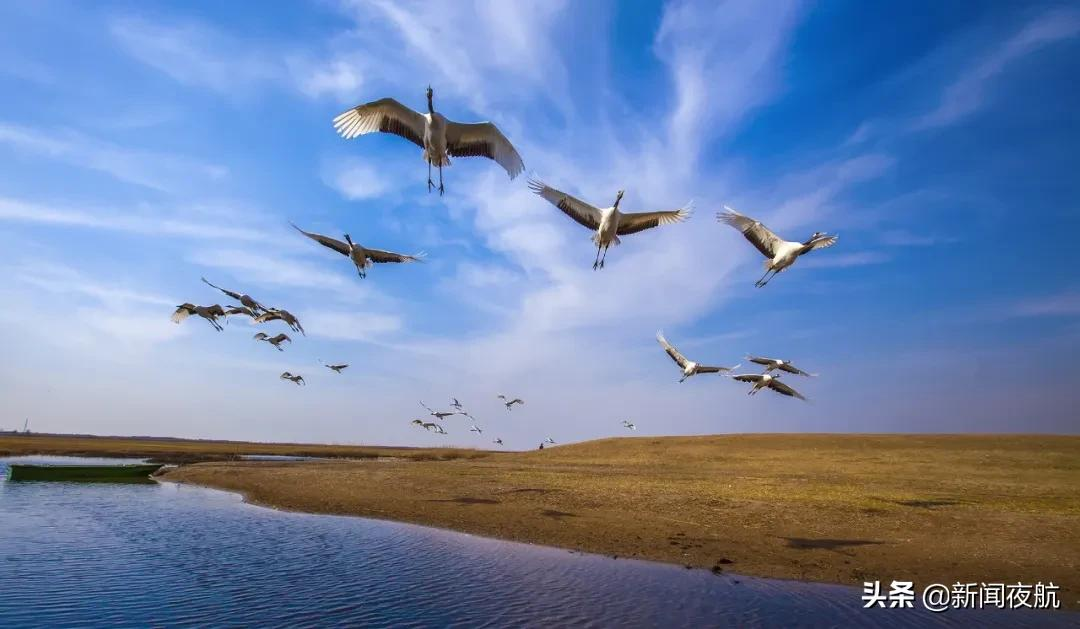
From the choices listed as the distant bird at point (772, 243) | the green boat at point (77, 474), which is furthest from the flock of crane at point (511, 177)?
the green boat at point (77, 474)

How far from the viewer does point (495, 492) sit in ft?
84.7

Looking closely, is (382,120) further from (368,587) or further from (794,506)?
(794,506)

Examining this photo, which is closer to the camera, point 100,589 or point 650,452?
point 100,589

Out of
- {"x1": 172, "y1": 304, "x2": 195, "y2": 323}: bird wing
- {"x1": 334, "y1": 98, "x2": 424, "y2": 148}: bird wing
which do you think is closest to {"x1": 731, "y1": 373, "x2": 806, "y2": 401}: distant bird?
{"x1": 334, "y1": 98, "x2": 424, "y2": 148}: bird wing

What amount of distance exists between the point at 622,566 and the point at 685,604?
3.03 meters

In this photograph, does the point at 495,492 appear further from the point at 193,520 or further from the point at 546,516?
the point at 193,520

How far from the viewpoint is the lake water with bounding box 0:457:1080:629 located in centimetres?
1003

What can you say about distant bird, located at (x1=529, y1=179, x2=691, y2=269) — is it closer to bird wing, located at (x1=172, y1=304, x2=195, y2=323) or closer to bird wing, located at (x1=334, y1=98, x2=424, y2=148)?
bird wing, located at (x1=334, y1=98, x2=424, y2=148)

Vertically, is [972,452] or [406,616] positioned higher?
[972,452]

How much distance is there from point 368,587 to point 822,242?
14678 millimetres

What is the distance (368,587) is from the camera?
39.3 feet

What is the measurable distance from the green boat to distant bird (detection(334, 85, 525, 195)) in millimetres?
30978

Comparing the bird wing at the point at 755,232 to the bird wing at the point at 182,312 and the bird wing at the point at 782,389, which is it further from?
the bird wing at the point at 182,312

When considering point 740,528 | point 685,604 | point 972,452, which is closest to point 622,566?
point 685,604
